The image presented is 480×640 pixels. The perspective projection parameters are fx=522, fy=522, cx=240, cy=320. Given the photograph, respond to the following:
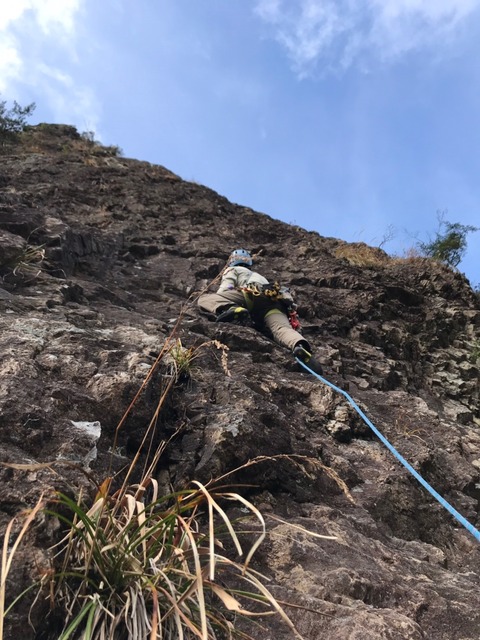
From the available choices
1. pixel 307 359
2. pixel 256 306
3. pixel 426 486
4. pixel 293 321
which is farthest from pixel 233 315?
pixel 426 486

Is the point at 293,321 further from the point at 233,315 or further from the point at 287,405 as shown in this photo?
the point at 287,405

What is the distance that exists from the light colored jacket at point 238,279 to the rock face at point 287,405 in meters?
0.56

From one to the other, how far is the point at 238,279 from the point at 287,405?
302cm

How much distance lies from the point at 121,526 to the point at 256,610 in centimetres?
59

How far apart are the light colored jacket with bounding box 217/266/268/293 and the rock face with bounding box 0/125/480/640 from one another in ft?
1.83

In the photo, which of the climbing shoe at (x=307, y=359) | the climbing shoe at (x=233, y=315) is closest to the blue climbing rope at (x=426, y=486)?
the climbing shoe at (x=307, y=359)

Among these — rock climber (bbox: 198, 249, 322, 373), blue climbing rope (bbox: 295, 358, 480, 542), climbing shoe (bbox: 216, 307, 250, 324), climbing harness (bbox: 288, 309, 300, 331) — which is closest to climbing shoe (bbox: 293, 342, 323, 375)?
blue climbing rope (bbox: 295, 358, 480, 542)

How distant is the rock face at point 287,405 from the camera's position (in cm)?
218

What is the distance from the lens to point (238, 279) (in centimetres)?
677

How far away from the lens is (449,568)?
110 inches

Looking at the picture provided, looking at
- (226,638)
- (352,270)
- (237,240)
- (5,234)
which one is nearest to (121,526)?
(226,638)

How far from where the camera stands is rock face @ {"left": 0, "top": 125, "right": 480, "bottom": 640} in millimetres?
2182

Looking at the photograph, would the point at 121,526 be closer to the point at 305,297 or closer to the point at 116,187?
the point at 305,297

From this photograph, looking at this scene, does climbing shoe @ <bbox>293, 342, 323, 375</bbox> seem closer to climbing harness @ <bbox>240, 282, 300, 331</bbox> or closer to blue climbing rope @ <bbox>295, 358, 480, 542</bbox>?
blue climbing rope @ <bbox>295, 358, 480, 542</bbox>
